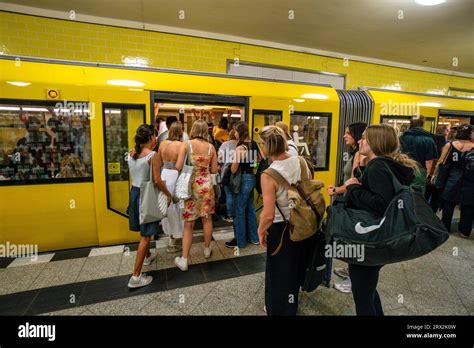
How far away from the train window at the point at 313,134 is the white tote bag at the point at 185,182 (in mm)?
2154

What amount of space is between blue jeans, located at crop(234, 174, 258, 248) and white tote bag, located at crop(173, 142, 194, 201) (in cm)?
73

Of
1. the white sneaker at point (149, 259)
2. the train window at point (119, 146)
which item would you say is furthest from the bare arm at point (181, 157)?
the white sneaker at point (149, 259)

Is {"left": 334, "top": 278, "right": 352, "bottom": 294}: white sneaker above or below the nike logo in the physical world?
below

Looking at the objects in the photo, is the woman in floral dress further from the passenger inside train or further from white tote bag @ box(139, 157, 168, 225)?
white tote bag @ box(139, 157, 168, 225)

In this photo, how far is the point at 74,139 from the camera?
338 centimetres

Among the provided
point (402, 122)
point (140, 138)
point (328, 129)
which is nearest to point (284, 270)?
point (140, 138)

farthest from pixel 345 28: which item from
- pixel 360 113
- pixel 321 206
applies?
pixel 321 206

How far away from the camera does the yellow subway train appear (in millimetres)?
3141

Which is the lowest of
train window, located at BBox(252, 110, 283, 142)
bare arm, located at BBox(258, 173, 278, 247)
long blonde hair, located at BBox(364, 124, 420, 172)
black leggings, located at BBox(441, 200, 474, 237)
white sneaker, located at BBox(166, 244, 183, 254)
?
white sneaker, located at BBox(166, 244, 183, 254)

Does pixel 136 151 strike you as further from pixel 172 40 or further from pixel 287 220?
pixel 172 40

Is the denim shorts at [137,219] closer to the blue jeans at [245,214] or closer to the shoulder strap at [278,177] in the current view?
the blue jeans at [245,214]

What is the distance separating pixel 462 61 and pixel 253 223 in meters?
9.37

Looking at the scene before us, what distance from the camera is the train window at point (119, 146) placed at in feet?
11.4

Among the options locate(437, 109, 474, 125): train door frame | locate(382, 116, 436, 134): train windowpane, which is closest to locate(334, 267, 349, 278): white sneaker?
locate(382, 116, 436, 134): train windowpane
